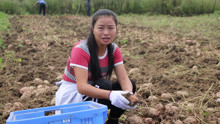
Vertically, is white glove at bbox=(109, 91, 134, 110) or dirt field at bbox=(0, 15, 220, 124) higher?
white glove at bbox=(109, 91, 134, 110)

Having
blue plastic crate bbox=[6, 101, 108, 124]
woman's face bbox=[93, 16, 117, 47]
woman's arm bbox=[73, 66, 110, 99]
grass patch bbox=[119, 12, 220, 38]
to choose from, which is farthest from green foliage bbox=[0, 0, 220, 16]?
blue plastic crate bbox=[6, 101, 108, 124]

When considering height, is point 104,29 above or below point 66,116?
above

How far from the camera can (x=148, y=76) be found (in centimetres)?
266

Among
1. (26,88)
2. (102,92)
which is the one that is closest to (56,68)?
(26,88)

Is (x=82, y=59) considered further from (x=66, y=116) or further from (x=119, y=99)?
(x=66, y=116)

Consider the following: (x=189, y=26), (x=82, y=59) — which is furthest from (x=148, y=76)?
(x=189, y=26)

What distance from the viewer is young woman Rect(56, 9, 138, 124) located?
1.43 metres

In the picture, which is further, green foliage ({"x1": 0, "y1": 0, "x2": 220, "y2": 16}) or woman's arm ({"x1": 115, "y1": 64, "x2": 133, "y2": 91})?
green foliage ({"x1": 0, "y1": 0, "x2": 220, "y2": 16})

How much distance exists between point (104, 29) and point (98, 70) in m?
0.27

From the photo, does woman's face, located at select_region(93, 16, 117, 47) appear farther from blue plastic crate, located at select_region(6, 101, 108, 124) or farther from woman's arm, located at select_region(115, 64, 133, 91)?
blue plastic crate, located at select_region(6, 101, 108, 124)

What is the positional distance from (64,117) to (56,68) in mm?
2162

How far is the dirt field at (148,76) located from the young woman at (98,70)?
29 centimetres

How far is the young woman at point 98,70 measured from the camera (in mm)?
1434

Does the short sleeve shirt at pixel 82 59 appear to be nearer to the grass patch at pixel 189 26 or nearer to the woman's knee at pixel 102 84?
the woman's knee at pixel 102 84
